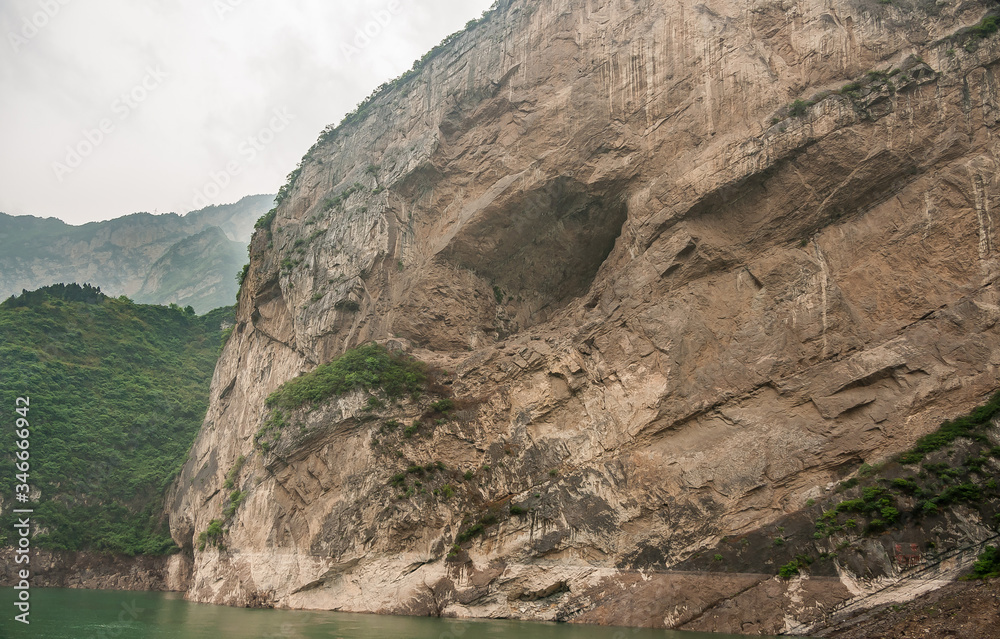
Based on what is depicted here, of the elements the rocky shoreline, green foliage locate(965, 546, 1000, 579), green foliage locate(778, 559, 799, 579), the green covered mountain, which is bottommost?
the rocky shoreline

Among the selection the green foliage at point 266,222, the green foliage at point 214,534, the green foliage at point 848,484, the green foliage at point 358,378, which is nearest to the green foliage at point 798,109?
the green foliage at point 848,484

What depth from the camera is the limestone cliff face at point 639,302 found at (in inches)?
699

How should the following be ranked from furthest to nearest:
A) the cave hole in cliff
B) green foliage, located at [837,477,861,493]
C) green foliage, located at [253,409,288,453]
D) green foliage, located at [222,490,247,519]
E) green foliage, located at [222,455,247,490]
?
green foliage, located at [222,455,247,490] → the cave hole in cliff → green foliage, located at [222,490,247,519] → green foliage, located at [253,409,288,453] → green foliage, located at [837,477,861,493]

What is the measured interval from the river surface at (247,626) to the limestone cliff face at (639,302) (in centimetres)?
134

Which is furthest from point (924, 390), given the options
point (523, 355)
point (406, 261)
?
point (406, 261)

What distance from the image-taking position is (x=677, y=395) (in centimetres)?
1977

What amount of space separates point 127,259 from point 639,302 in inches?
3859

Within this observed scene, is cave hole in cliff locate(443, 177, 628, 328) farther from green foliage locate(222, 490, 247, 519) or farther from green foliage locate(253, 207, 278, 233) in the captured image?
green foliage locate(253, 207, 278, 233)

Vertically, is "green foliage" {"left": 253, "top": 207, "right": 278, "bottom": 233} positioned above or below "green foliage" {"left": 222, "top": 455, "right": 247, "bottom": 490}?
above

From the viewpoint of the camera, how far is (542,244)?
2623 cm

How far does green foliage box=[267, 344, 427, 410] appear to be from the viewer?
23250mm

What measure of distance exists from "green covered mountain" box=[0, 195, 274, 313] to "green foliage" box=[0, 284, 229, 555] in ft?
160

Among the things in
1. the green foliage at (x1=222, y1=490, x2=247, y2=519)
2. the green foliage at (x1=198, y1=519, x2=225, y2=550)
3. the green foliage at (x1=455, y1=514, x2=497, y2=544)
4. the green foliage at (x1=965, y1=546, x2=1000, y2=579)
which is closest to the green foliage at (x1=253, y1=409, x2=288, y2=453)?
the green foliage at (x1=222, y1=490, x2=247, y2=519)

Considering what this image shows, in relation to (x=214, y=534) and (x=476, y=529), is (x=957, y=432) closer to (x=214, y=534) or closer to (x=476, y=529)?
(x=476, y=529)
